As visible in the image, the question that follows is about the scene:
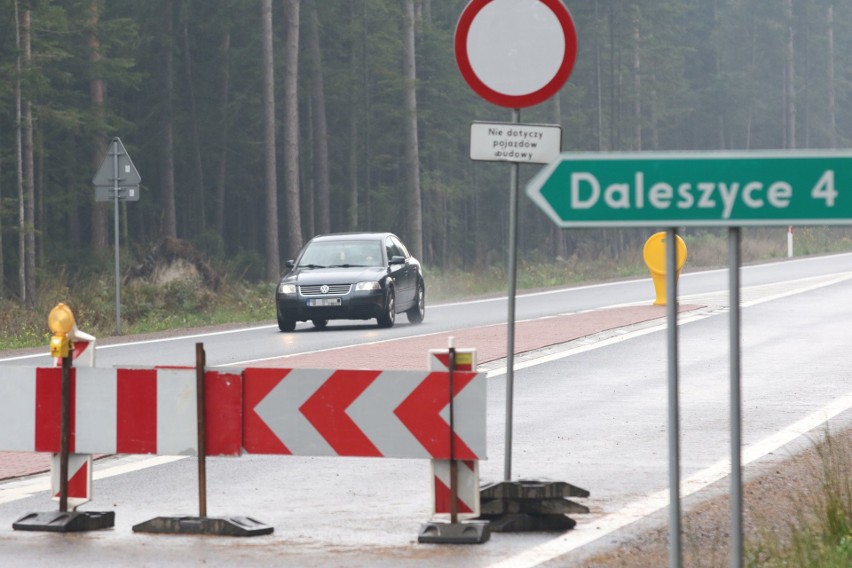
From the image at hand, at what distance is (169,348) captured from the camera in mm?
A: 22781

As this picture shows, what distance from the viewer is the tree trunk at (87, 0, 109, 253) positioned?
52.3 metres

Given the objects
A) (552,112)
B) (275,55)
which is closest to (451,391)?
(275,55)

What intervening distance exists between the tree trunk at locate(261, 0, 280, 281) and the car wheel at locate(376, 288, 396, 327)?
2195cm

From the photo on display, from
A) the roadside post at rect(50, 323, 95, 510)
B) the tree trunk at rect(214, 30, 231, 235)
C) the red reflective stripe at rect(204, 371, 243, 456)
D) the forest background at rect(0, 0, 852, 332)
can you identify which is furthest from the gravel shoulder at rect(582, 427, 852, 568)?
the tree trunk at rect(214, 30, 231, 235)

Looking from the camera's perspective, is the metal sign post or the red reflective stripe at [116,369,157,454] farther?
the metal sign post

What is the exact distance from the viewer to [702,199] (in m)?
5.98

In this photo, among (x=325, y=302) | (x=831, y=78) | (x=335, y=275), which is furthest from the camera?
(x=831, y=78)

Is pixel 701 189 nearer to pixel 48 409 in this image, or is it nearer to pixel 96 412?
pixel 96 412

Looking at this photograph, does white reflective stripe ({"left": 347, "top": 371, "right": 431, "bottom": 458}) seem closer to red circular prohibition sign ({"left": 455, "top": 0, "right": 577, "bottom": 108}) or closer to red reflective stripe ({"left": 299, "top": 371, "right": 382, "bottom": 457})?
red reflective stripe ({"left": 299, "top": 371, "right": 382, "bottom": 457})

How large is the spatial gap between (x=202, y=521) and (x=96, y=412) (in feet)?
Answer: 2.79

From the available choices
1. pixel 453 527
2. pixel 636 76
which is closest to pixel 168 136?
pixel 636 76

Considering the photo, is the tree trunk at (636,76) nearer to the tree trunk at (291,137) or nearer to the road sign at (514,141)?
the tree trunk at (291,137)

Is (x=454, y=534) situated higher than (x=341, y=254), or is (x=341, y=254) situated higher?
(x=341, y=254)

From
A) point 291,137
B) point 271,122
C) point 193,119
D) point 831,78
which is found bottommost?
point 291,137
